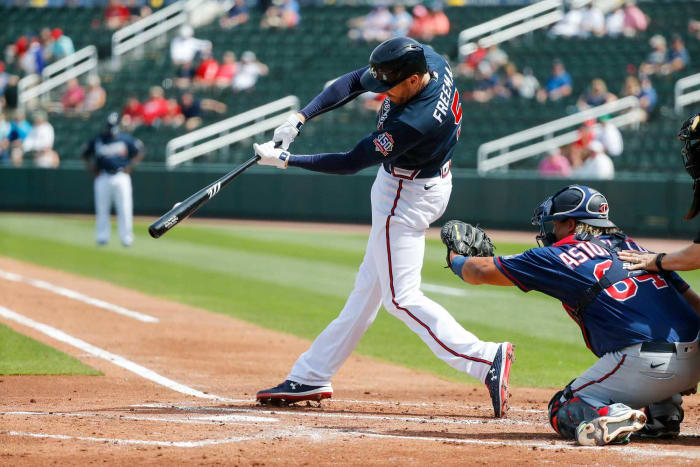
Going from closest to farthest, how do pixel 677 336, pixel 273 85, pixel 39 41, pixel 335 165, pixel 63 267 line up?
pixel 677 336 < pixel 335 165 < pixel 63 267 < pixel 273 85 < pixel 39 41

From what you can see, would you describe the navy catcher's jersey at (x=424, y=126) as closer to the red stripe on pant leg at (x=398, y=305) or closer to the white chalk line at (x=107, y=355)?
the red stripe on pant leg at (x=398, y=305)

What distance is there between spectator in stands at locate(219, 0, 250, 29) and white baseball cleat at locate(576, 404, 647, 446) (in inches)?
877

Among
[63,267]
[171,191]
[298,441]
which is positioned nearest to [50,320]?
[63,267]

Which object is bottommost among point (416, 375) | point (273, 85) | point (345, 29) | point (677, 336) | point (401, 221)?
point (416, 375)

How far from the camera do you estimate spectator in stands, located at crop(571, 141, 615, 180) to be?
17.2 metres

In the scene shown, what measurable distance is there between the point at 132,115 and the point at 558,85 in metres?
9.62

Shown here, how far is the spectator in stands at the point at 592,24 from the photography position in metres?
21.4

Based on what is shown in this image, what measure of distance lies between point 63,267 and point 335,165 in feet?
29.4

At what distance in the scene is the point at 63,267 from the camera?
44.2 ft

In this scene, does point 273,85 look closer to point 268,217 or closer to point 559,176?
point 268,217

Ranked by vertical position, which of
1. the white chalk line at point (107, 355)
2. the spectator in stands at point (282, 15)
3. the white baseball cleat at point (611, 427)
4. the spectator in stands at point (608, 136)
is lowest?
the white chalk line at point (107, 355)

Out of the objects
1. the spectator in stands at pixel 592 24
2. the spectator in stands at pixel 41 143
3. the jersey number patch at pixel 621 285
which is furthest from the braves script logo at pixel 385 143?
the spectator in stands at pixel 41 143

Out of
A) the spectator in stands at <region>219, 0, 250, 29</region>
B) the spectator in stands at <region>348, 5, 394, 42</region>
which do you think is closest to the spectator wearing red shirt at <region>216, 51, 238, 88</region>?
the spectator in stands at <region>219, 0, 250, 29</region>

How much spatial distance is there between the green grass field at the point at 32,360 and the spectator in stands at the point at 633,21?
52.1 ft
